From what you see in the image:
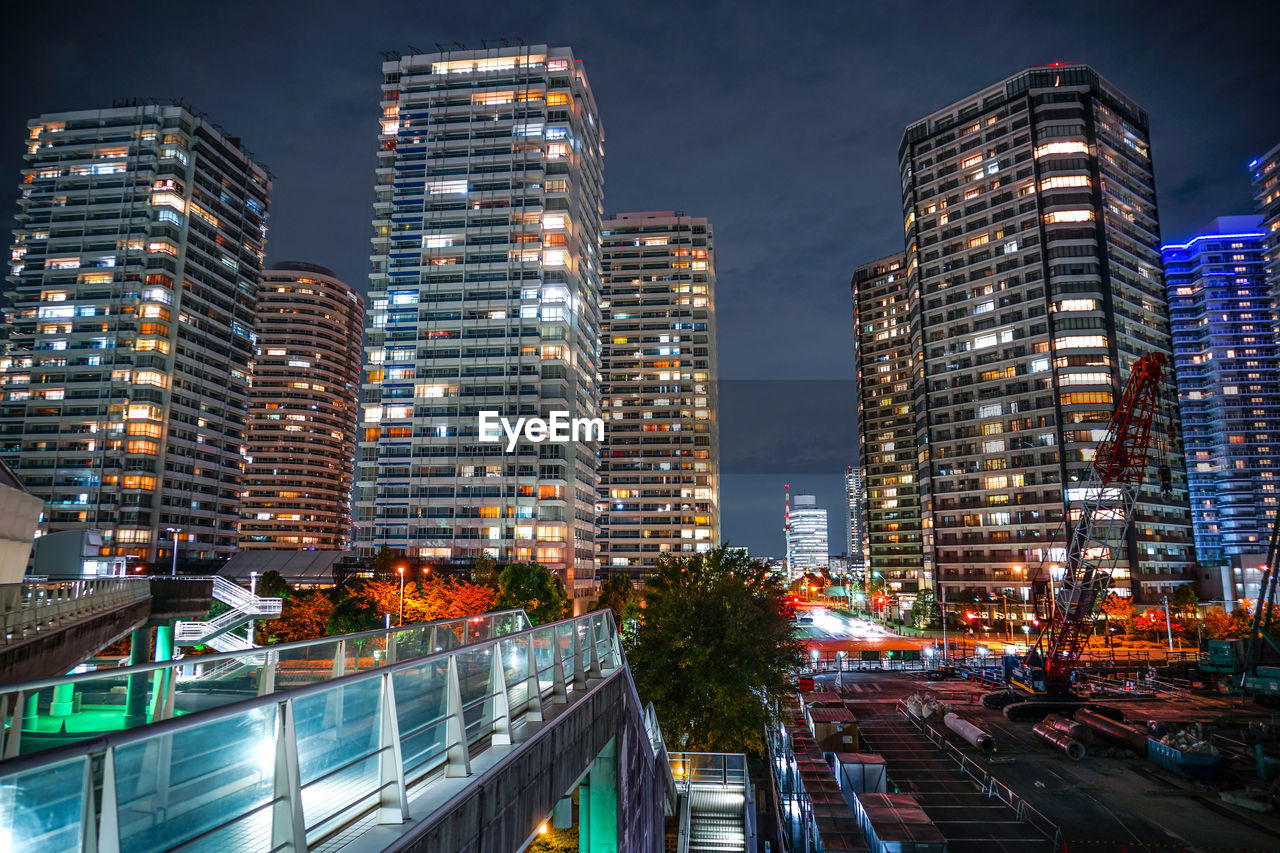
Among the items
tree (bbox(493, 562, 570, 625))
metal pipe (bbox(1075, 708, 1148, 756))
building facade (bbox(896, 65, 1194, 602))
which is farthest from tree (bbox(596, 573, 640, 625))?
building facade (bbox(896, 65, 1194, 602))

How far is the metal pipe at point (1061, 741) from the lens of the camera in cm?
3953

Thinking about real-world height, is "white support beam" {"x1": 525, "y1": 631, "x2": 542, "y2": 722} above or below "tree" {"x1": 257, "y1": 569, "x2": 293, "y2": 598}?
above

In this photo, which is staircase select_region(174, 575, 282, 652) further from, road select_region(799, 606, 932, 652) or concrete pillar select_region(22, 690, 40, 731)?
road select_region(799, 606, 932, 652)

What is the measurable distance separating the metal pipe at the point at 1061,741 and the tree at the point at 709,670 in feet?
54.6

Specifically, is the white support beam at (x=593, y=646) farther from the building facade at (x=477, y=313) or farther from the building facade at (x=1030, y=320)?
the building facade at (x=1030, y=320)

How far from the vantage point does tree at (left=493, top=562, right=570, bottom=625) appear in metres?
64.1

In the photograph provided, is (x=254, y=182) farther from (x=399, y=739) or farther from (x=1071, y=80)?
(x=399, y=739)

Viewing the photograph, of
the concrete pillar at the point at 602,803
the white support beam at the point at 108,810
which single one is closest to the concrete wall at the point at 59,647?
the concrete pillar at the point at 602,803

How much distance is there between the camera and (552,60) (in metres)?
120

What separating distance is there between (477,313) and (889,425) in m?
119

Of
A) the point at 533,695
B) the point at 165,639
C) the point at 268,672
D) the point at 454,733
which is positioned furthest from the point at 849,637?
the point at 268,672

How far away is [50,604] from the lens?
2609 centimetres

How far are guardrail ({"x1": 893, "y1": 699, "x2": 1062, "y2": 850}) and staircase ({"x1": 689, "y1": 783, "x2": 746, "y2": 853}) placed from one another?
1069 cm

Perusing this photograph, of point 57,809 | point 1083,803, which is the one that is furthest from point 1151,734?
point 57,809
